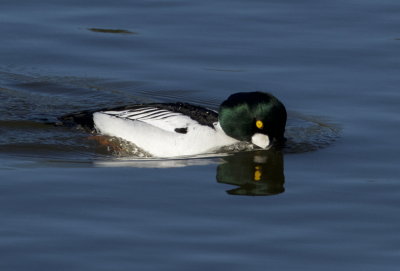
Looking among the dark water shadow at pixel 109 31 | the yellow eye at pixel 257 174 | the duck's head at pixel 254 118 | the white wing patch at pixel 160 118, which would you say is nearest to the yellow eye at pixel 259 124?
the duck's head at pixel 254 118

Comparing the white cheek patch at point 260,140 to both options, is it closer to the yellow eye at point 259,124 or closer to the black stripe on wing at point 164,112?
the yellow eye at point 259,124

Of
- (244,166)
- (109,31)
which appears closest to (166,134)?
(244,166)

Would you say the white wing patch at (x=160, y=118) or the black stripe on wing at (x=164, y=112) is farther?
the black stripe on wing at (x=164, y=112)

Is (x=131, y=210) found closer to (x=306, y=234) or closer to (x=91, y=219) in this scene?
(x=91, y=219)

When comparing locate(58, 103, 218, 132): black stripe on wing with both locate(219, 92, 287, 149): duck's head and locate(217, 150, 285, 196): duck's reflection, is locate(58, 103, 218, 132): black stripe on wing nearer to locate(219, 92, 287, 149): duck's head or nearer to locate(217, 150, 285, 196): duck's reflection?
locate(219, 92, 287, 149): duck's head

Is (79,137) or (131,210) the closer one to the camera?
(131,210)

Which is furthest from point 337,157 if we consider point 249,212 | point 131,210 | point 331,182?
Result: point 131,210

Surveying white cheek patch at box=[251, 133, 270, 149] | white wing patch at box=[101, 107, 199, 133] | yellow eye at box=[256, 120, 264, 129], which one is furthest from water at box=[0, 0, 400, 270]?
white wing patch at box=[101, 107, 199, 133]

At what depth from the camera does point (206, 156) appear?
12523 millimetres

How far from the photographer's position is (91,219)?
31.9 feet

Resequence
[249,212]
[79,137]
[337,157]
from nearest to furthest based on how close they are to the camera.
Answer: [249,212] < [337,157] < [79,137]

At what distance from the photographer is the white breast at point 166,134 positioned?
497 inches

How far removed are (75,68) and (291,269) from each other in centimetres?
740

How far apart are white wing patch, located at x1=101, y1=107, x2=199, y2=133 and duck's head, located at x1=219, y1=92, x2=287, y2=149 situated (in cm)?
44
